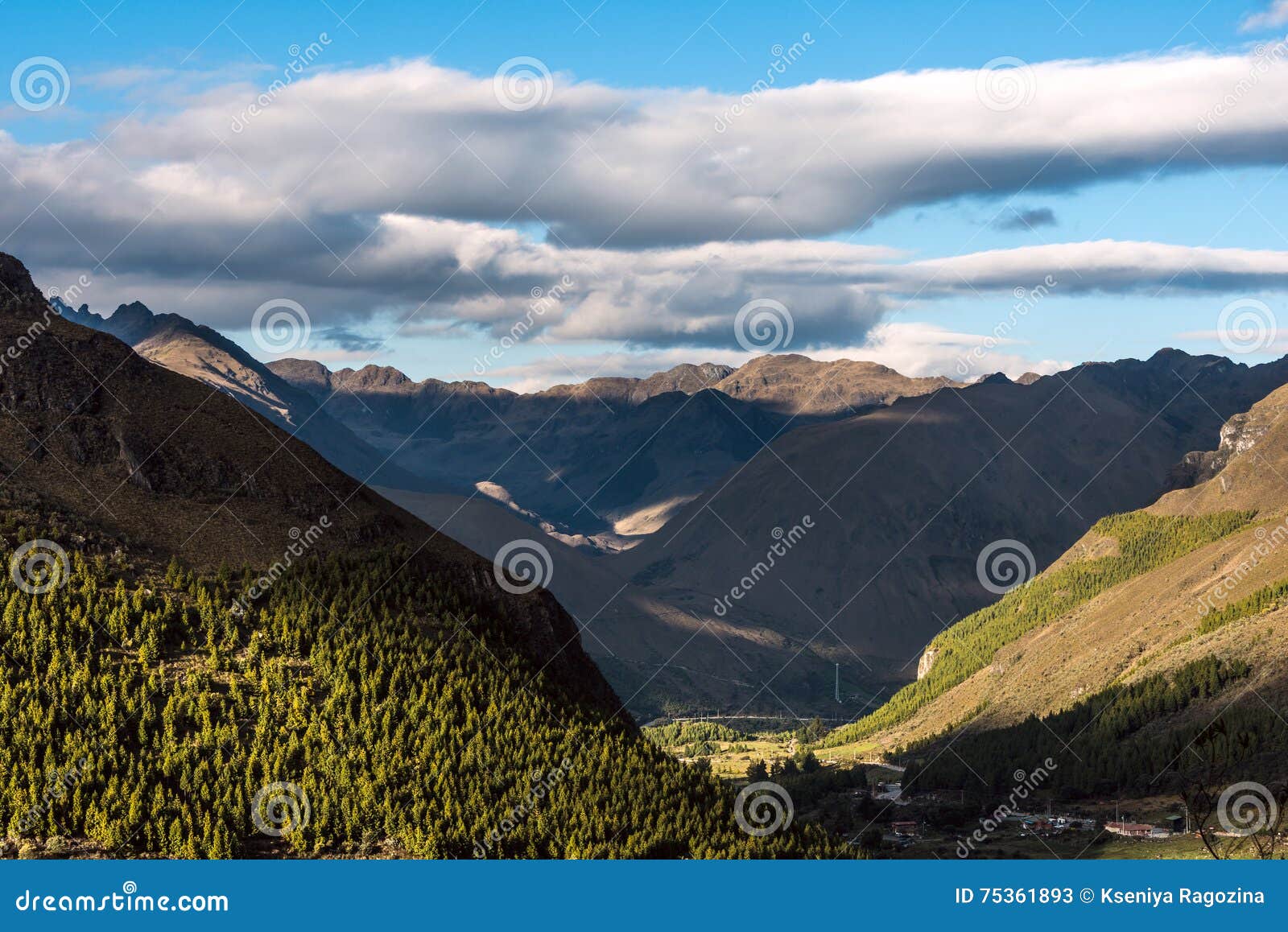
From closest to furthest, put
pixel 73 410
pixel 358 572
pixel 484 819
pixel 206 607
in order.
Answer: pixel 484 819
pixel 206 607
pixel 358 572
pixel 73 410

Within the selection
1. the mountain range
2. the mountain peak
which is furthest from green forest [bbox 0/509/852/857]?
the mountain peak

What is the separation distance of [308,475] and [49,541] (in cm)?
2198

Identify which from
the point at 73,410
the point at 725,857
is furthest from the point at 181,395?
the point at 725,857

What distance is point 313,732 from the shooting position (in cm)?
8650

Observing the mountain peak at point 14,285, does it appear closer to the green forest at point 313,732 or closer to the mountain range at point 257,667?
the mountain range at point 257,667

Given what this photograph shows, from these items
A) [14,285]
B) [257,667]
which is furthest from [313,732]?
[14,285]

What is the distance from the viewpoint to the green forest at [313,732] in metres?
79.4

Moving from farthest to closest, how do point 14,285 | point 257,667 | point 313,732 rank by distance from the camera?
1. point 14,285
2. point 257,667
3. point 313,732

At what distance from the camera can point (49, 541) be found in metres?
94.2

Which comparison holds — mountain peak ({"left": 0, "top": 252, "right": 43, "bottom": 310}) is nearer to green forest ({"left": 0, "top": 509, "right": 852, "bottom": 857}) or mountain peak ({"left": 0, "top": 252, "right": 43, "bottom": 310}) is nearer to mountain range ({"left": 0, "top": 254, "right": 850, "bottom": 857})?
mountain range ({"left": 0, "top": 254, "right": 850, "bottom": 857})

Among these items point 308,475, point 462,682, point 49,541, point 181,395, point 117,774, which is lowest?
point 117,774

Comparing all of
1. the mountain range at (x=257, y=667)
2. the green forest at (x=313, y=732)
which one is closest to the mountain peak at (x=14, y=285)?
the mountain range at (x=257, y=667)

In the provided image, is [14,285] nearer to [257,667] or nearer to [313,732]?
[257,667]

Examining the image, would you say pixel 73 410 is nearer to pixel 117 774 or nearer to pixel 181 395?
pixel 181 395
